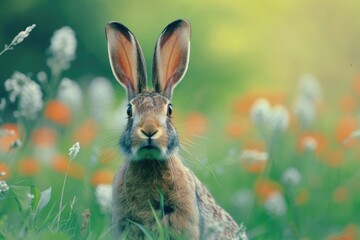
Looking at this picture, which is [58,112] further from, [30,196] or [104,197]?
[30,196]

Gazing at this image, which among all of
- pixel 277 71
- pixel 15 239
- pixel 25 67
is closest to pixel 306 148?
pixel 15 239

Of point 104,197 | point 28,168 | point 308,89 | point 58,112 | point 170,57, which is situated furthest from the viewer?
point 308,89

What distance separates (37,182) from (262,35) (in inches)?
255

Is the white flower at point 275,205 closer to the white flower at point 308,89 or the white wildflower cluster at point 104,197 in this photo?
the white flower at point 308,89

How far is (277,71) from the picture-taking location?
1432 centimetres

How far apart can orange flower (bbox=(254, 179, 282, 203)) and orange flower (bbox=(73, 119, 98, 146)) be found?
55.3 inches

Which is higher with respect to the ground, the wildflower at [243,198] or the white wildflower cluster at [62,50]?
the wildflower at [243,198]

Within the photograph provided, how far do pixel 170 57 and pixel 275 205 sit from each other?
208cm

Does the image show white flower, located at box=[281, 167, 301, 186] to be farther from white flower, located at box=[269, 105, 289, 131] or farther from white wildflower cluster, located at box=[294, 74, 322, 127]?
white wildflower cluster, located at box=[294, 74, 322, 127]

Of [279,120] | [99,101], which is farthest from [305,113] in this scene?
[99,101]

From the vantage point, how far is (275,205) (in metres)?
7.65

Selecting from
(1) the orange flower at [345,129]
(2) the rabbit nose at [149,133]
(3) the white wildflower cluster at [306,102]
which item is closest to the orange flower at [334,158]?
(1) the orange flower at [345,129]

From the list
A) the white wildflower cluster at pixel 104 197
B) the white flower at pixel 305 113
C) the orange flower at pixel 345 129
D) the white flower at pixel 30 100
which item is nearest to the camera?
the white flower at pixel 30 100

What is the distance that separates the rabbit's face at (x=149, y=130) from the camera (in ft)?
17.5
